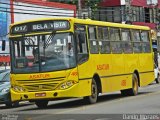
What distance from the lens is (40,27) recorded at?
1842 centimetres

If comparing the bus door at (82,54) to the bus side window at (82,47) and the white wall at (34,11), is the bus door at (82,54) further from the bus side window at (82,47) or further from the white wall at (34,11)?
the white wall at (34,11)

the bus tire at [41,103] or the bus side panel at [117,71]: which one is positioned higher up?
the bus side panel at [117,71]

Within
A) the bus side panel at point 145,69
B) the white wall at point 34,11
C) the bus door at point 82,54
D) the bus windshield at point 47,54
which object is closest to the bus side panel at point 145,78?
the bus side panel at point 145,69

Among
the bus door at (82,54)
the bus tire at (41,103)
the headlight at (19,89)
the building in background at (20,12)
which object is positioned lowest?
the bus tire at (41,103)

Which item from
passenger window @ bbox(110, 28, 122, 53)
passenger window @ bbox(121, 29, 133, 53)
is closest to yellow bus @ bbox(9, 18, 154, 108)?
passenger window @ bbox(110, 28, 122, 53)

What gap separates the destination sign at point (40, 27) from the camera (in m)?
18.2

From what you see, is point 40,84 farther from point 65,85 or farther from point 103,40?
point 103,40

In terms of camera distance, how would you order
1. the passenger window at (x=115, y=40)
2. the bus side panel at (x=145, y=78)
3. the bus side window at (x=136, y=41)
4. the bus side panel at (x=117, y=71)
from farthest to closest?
the bus side panel at (x=145, y=78), the bus side window at (x=136, y=41), the passenger window at (x=115, y=40), the bus side panel at (x=117, y=71)

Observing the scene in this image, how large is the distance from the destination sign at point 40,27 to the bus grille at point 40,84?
69.4 inches

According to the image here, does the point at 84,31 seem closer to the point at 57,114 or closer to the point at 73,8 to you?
the point at 57,114

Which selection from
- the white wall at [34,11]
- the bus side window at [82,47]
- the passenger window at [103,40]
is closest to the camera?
the bus side window at [82,47]

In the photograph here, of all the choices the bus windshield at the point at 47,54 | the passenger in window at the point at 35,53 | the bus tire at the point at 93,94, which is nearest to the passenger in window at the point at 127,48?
the bus tire at the point at 93,94

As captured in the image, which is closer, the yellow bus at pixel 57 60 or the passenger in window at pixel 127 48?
the yellow bus at pixel 57 60

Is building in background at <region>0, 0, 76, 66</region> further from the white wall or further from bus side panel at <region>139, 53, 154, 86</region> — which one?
bus side panel at <region>139, 53, 154, 86</region>
